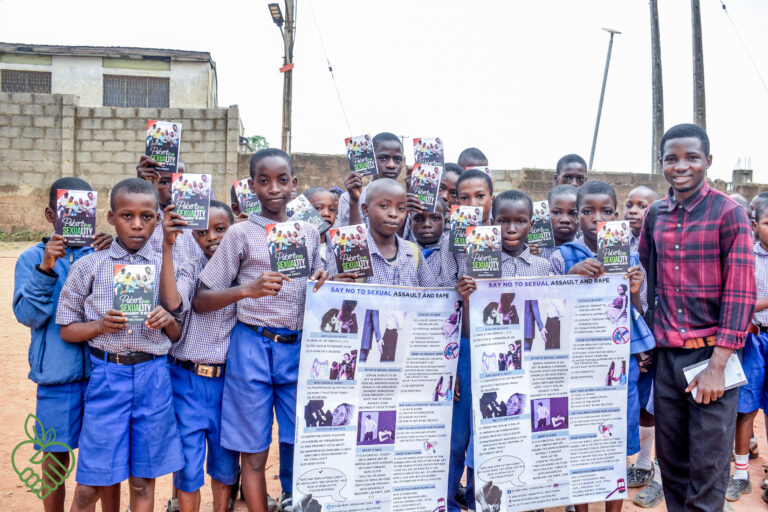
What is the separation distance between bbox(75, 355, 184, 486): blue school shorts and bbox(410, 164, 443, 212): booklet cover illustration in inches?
76.0

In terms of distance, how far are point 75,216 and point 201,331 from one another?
88cm

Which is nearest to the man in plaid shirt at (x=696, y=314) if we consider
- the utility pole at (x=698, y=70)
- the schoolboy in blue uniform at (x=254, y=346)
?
the schoolboy in blue uniform at (x=254, y=346)

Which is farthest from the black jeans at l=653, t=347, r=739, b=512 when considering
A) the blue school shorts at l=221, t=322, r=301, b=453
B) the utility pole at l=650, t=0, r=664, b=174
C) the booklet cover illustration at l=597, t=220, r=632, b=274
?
the utility pole at l=650, t=0, r=664, b=174

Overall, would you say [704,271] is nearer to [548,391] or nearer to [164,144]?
[548,391]

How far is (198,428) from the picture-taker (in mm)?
3096

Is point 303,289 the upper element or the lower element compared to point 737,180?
lower

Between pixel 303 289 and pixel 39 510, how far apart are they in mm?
2302

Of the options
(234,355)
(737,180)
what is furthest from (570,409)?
(737,180)

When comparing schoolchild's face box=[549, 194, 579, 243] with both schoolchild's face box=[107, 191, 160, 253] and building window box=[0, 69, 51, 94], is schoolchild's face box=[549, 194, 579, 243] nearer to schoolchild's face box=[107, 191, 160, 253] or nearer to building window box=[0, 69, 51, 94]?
schoolchild's face box=[107, 191, 160, 253]

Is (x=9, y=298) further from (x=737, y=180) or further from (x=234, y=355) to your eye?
(x=737, y=180)

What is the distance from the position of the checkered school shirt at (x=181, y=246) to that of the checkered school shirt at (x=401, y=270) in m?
0.87

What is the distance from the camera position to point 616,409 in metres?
3.38

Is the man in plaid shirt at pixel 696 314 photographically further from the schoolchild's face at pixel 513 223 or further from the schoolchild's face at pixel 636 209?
the schoolchild's face at pixel 636 209

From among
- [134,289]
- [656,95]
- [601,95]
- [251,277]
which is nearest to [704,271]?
[251,277]
